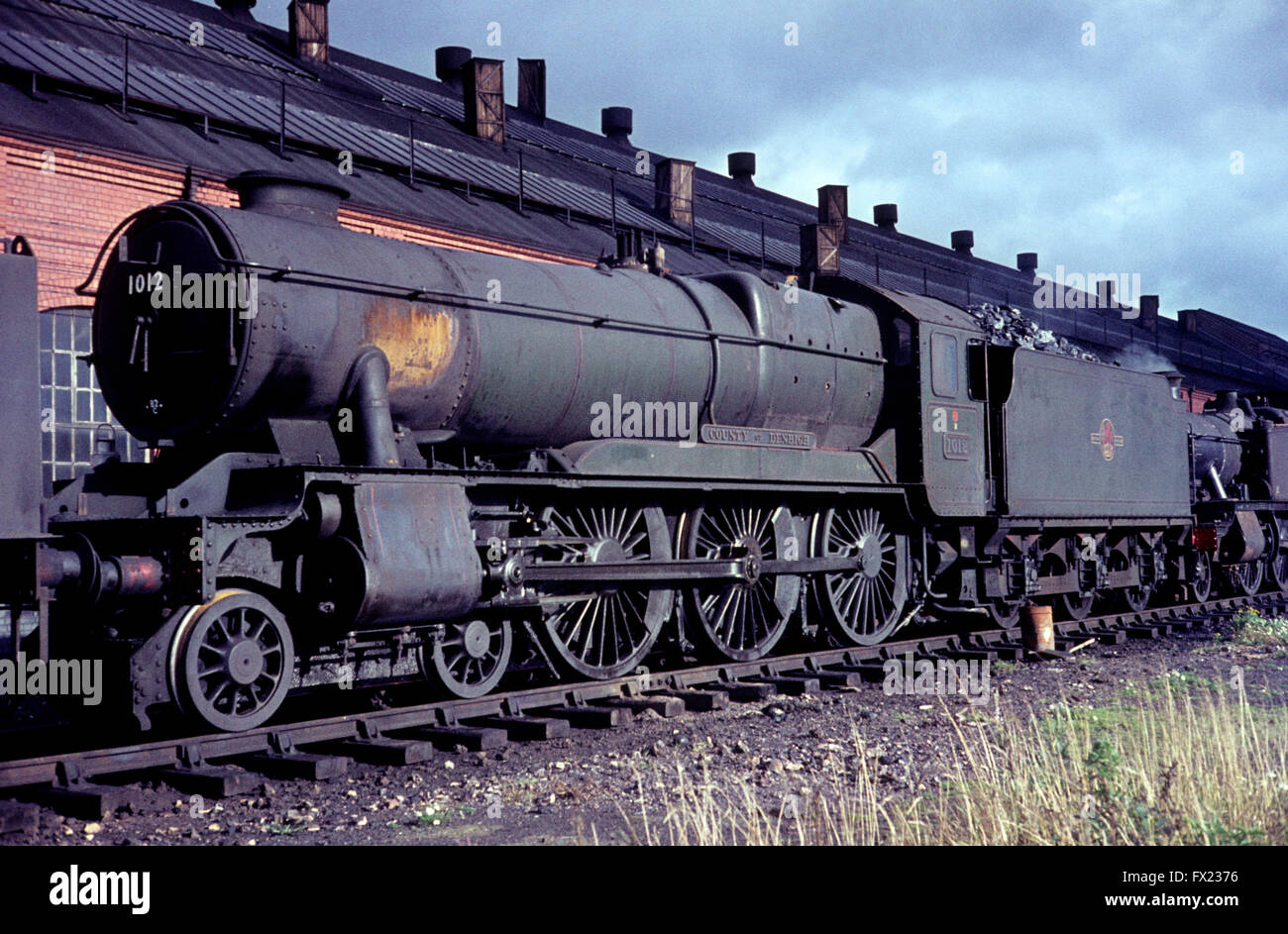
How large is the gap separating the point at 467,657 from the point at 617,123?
111 feet

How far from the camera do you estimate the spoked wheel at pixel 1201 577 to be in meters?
18.1

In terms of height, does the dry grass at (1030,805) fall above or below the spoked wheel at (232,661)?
below

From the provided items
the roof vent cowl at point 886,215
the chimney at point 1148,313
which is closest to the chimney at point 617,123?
the roof vent cowl at point 886,215

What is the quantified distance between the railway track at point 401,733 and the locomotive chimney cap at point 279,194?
3.37m

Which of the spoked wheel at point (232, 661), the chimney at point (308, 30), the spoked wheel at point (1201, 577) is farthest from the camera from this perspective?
the chimney at point (308, 30)

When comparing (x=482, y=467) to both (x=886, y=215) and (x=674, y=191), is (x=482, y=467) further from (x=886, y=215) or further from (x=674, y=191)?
(x=886, y=215)

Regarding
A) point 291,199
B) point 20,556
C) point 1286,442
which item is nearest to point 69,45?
point 291,199

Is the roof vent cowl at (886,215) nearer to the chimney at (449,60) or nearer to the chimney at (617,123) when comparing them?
the chimney at (617,123)

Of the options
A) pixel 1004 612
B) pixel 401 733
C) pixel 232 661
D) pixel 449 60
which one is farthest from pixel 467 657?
pixel 449 60

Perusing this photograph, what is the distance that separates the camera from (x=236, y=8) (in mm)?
28328

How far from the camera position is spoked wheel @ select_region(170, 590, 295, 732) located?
691cm
